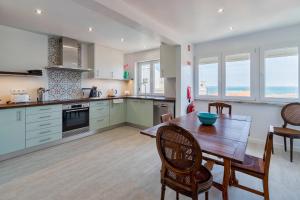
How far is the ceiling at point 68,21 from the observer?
2.39 meters

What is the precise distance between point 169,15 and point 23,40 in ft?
10.1

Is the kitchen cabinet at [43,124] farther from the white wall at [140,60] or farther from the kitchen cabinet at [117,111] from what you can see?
the white wall at [140,60]

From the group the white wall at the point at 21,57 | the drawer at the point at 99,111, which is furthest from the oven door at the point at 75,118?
the white wall at the point at 21,57

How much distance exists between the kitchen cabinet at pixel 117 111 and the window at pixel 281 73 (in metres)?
3.60

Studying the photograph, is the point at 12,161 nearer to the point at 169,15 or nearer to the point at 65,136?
the point at 65,136

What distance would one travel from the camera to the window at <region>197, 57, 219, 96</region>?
4.14 m

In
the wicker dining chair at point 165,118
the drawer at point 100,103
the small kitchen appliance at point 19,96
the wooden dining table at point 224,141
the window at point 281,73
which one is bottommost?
the wooden dining table at point 224,141

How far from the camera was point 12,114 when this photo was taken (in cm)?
279

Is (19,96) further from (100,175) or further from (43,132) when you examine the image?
(100,175)

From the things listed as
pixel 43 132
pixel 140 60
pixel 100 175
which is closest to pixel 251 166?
pixel 100 175

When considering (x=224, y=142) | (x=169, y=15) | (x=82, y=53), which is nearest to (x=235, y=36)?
(x=169, y=15)

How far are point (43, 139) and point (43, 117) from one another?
43cm

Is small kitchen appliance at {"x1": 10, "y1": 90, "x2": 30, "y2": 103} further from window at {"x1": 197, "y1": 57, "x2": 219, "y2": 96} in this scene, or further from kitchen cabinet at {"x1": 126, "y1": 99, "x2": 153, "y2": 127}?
window at {"x1": 197, "y1": 57, "x2": 219, "y2": 96}

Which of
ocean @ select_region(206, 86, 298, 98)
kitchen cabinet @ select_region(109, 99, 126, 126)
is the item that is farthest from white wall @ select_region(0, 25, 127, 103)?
ocean @ select_region(206, 86, 298, 98)
